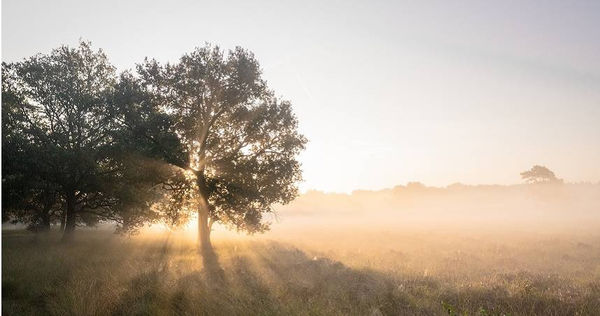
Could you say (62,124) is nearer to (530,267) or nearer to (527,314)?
(527,314)

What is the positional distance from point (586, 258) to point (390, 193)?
126 m

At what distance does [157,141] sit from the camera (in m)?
19.9

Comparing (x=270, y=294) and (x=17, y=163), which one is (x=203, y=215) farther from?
(x=270, y=294)

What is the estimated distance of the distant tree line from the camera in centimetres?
2062

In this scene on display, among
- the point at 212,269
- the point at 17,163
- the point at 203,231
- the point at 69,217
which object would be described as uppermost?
the point at 17,163

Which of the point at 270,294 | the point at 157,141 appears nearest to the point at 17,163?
the point at 157,141

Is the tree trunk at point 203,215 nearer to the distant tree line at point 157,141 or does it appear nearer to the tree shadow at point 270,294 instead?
the distant tree line at point 157,141

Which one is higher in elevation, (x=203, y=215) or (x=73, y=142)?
(x=73, y=142)

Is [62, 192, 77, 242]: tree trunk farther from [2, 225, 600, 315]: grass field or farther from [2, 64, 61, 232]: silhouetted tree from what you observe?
[2, 225, 600, 315]: grass field

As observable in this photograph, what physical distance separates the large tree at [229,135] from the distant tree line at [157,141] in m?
0.06

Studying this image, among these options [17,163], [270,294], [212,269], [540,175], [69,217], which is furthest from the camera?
[540,175]

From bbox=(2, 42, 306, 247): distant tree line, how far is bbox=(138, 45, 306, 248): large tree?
0.06 m

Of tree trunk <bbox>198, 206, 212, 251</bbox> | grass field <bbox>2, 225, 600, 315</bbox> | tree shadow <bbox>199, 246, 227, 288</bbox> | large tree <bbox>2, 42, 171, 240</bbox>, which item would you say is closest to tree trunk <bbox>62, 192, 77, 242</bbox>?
large tree <bbox>2, 42, 171, 240</bbox>

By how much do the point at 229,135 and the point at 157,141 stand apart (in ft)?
15.3
